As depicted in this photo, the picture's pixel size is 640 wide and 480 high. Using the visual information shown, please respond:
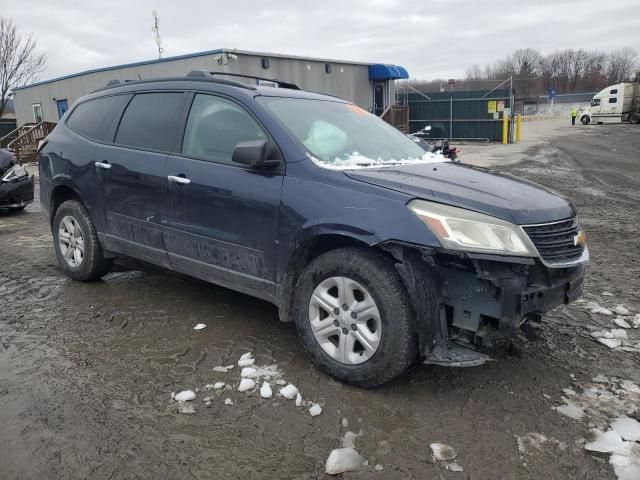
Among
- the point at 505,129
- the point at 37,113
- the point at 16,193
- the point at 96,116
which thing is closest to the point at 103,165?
the point at 96,116

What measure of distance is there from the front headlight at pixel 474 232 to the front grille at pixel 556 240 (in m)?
0.10

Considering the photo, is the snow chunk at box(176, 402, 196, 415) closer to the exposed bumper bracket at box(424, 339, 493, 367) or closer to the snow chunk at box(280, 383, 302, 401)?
the snow chunk at box(280, 383, 302, 401)

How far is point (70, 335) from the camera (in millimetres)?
3811

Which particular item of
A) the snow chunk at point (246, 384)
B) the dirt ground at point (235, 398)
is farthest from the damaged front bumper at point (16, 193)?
the snow chunk at point (246, 384)

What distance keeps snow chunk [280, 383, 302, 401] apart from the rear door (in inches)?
63.8

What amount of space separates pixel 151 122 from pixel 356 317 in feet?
8.07

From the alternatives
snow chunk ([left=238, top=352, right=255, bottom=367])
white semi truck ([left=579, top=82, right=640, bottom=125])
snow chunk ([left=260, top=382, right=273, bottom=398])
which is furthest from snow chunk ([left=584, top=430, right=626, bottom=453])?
white semi truck ([left=579, top=82, right=640, bottom=125])

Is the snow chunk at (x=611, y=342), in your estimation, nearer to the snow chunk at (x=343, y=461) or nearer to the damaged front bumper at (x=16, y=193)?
the snow chunk at (x=343, y=461)

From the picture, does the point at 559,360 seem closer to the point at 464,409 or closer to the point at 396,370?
the point at 464,409

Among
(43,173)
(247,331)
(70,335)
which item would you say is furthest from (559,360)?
(43,173)

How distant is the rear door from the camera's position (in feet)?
13.2

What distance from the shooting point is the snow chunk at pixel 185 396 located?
2924 mm

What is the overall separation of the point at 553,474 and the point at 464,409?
1.97 ft

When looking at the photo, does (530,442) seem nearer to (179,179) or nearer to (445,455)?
(445,455)
